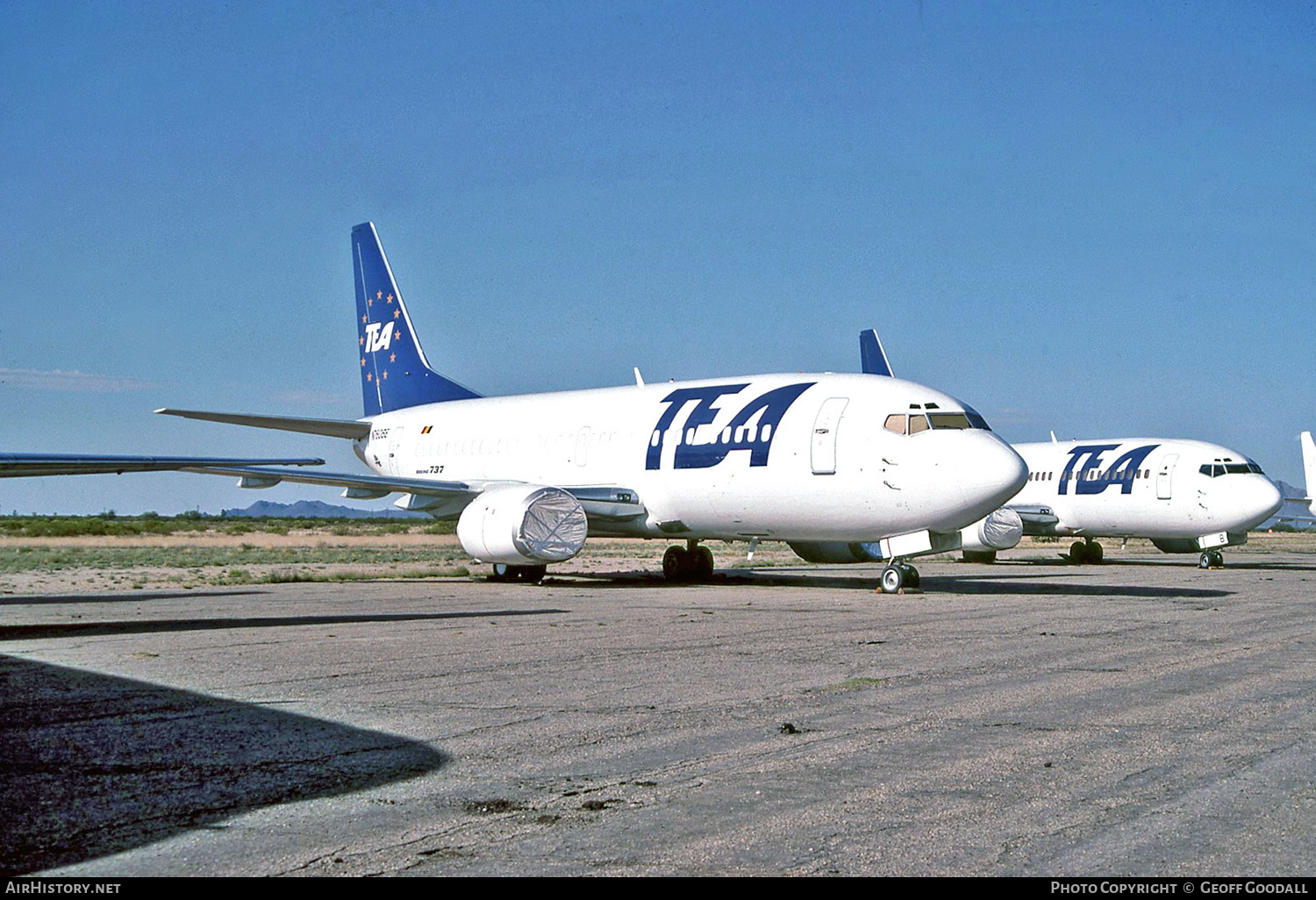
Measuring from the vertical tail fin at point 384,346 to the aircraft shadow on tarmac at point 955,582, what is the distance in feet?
22.1

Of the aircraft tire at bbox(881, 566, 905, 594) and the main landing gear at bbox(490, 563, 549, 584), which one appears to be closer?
the aircraft tire at bbox(881, 566, 905, 594)

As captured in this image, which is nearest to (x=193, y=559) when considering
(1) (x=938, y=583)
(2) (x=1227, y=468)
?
(1) (x=938, y=583)

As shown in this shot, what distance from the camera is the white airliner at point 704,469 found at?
18469 millimetres

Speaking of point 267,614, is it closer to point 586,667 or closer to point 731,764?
point 586,667

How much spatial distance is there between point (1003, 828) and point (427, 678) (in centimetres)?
509

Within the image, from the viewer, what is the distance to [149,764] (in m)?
5.66

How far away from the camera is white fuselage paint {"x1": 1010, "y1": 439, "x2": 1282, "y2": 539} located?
3014 centimetres

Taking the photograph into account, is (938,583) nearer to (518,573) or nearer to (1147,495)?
(518,573)

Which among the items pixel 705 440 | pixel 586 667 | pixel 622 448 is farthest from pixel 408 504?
pixel 586 667

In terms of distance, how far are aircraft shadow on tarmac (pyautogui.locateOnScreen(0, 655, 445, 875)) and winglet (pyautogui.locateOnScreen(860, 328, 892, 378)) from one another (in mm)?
35815

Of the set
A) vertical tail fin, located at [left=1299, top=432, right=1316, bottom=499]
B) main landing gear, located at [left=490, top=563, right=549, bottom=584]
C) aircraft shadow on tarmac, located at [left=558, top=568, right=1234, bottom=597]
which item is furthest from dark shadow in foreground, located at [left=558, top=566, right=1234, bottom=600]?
vertical tail fin, located at [left=1299, top=432, right=1316, bottom=499]

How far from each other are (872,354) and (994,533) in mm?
14905

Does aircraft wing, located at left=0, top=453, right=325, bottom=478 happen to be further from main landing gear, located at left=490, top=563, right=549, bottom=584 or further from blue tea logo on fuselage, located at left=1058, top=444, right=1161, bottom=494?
blue tea logo on fuselage, located at left=1058, top=444, right=1161, bottom=494

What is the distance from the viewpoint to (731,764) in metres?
5.89
